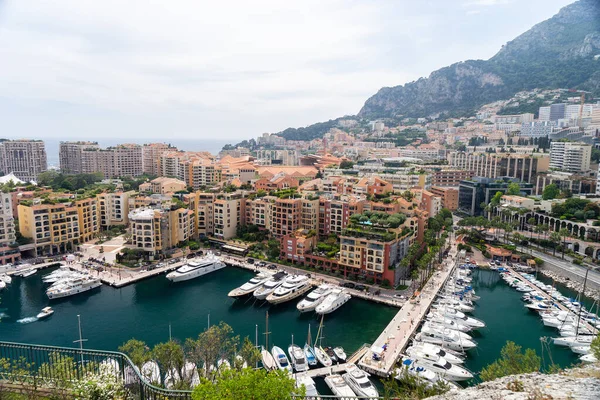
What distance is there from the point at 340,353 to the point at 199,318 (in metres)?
8.76

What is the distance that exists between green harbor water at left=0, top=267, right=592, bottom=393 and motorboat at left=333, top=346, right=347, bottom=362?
0.70 meters

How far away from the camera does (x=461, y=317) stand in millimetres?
21891

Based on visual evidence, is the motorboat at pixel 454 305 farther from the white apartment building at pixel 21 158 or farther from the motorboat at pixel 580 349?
the white apartment building at pixel 21 158

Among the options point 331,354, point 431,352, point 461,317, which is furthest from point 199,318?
point 461,317

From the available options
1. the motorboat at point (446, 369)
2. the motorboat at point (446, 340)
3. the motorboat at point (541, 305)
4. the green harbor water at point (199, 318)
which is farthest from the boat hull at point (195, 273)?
the motorboat at point (541, 305)

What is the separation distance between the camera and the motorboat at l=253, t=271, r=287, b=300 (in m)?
24.8

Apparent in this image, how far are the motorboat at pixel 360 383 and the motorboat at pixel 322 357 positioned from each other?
1.12 m

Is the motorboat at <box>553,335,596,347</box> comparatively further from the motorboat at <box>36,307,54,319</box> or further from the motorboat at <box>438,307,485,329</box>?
the motorboat at <box>36,307,54,319</box>

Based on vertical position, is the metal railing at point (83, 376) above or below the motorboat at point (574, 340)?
above

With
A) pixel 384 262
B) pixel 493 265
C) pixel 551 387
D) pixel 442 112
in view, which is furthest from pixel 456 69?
pixel 551 387

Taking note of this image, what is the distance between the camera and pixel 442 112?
11862 cm

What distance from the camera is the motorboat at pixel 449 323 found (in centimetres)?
2080

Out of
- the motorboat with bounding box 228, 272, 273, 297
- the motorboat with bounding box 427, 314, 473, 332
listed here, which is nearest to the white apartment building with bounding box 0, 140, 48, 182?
the motorboat with bounding box 228, 272, 273, 297

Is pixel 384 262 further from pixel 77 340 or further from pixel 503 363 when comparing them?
pixel 77 340
